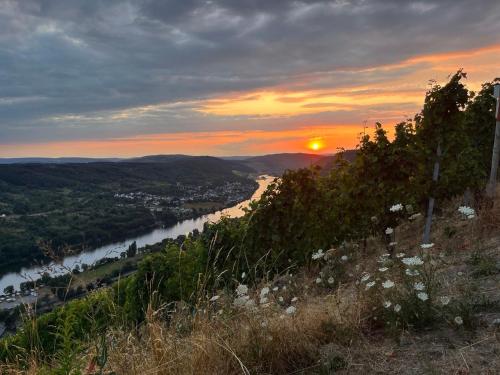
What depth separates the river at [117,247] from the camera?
348cm

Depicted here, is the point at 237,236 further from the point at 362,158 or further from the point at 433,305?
the point at 433,305

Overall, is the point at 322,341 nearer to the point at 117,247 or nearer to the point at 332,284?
the point at 117,247

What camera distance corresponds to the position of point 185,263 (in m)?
15.0

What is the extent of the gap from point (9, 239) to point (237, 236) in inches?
3677

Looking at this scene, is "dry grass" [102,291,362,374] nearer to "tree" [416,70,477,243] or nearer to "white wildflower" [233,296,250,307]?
"white wildflower" [233,296,250,307]

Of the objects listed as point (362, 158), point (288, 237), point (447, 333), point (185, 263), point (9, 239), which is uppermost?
point (362, 158)

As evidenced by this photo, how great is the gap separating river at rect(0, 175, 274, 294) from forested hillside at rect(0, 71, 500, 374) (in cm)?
44

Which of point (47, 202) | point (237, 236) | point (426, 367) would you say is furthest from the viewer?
point (47, 202)

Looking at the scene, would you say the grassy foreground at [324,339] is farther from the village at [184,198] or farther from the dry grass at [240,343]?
A: the village at [184,198]

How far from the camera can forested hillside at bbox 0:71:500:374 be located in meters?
3.18

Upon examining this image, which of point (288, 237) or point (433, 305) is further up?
point (433, 305)

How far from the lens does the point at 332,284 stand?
6820 mm

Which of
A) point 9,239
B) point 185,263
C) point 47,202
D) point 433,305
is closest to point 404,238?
point 185,263

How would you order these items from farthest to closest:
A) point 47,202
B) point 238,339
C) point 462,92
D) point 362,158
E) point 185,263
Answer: point 47,202
point 185,263
point 362,158
point 462,92
point 238,339
